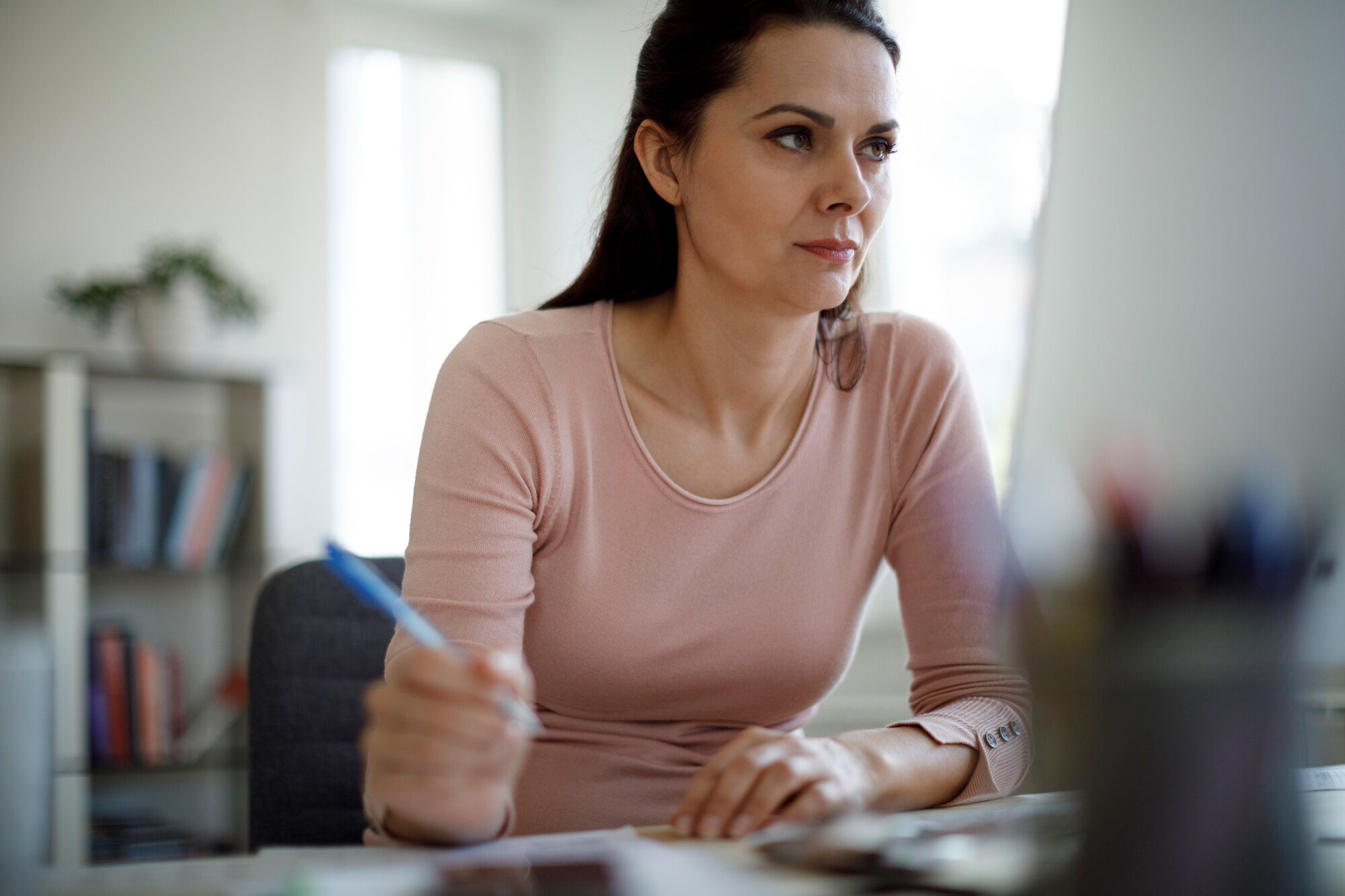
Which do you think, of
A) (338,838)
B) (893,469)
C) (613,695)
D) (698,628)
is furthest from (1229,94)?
(338,838)

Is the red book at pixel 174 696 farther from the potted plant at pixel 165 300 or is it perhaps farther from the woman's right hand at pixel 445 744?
the woman's right hand at pixel 445 744

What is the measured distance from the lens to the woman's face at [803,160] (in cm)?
121

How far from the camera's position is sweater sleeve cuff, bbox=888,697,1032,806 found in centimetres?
96

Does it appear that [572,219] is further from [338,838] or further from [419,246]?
[338,838]

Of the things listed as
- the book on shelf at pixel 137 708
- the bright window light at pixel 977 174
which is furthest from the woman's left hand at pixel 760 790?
the book on shelf at pixel 137 708

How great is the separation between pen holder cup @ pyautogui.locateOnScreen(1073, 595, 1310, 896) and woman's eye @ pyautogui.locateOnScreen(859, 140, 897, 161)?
917 millimetres

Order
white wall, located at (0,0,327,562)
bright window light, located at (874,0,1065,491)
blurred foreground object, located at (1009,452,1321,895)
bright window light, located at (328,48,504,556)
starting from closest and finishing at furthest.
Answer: blurred foreground object, located at (1009,452,1321,895), bright window light, located at (874,0,1065,491), white wall, located at (0,0,327,562), bright window light, located at (328,48,504,556)

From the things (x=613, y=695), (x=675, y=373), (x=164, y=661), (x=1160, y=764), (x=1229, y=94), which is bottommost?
(x=164, y=661)

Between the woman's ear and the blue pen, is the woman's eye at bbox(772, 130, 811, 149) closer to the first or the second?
the woman's ear

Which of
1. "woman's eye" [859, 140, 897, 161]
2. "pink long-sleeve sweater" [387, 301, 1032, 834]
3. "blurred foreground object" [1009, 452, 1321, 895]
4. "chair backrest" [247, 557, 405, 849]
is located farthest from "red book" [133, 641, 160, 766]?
"blurred foreground object" [1009, 452, 1321, 895]

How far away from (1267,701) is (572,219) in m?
3.22

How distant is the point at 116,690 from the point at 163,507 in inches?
17.1

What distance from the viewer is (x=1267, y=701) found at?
1.41 feet

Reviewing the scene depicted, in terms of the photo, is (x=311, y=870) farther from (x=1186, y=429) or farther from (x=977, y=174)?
(x=977, y=174)
